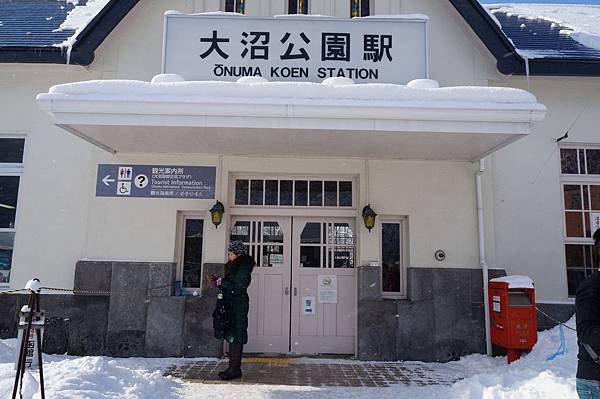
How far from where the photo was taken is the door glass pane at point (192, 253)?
7680mm

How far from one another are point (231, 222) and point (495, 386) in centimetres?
452

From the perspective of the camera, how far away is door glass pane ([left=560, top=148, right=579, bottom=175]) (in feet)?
26.1

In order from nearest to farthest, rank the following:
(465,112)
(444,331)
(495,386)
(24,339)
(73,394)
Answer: (24,339)
(73,394)
(495,386)
(465,112)
(444,331)

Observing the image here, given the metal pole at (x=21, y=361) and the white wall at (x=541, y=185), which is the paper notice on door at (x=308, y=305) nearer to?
the white wall at (x=541, y=185)

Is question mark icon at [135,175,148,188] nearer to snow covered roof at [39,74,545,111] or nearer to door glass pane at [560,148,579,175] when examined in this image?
snow covered roof at [39,74,545,111]

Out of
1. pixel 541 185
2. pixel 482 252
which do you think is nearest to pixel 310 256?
pixel 482 252

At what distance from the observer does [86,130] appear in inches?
253

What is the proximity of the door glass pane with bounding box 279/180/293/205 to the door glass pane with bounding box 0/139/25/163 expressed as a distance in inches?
169

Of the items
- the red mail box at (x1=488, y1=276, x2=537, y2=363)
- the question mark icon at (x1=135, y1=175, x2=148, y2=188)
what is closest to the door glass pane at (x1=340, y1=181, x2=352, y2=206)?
the red mail box at (x1=488, y1=276, x2=537, y2=363)

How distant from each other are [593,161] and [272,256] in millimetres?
5533

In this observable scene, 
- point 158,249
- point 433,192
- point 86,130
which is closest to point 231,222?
point 158,249

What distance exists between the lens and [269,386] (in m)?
5.82

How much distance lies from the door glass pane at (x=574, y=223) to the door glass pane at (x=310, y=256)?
4075 mm

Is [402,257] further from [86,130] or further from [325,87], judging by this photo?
[86,130]
